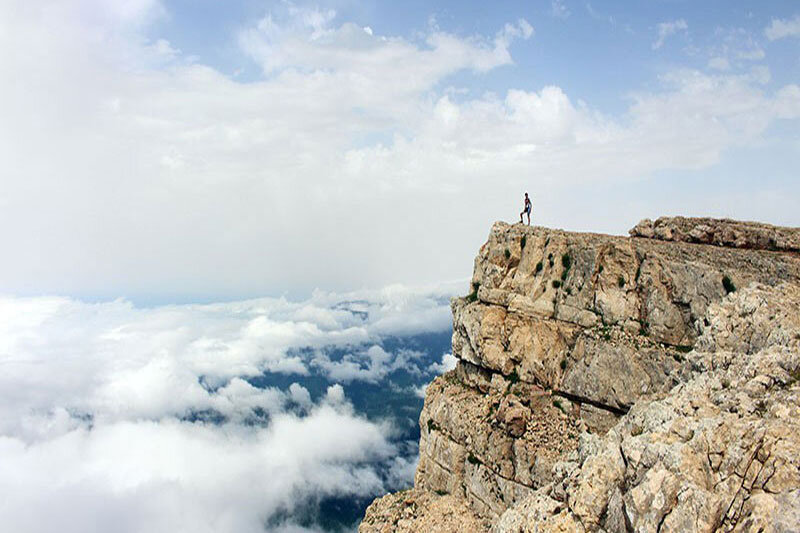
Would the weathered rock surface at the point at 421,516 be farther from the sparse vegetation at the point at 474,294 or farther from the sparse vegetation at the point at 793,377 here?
the sparse vegetation at the point at 793,377

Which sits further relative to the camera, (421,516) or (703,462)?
(421,516)

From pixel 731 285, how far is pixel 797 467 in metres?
19.9

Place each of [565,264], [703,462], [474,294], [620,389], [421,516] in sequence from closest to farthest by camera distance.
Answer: [703,462] < [620,389] < [565,264] < [421,516] < [474,294]

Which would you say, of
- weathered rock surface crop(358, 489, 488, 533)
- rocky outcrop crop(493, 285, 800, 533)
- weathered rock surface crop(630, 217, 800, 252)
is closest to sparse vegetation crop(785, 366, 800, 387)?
rocky outcrop crop(493, 285, 800, 533)

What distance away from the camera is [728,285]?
3130 cm

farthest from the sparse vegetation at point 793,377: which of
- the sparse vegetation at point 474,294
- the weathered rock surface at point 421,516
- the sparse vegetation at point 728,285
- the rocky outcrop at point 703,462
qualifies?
the sparse vegetation at point 474,294

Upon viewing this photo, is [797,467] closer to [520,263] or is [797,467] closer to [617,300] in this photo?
[617,300]

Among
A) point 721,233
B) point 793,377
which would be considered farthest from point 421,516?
point 721,233

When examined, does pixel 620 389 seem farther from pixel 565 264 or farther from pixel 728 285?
pixel 565 264

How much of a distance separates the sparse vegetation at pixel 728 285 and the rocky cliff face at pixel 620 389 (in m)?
0.08

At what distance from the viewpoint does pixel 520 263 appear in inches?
1661

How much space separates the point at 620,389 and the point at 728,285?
936cm

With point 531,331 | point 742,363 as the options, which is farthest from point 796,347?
point 531,331

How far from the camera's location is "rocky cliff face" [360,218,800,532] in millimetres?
15672
